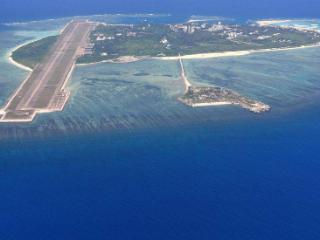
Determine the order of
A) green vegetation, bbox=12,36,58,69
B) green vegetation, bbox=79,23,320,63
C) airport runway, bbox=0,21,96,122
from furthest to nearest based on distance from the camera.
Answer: green vegetation, bbox=79,23,320,63 → green vegetation, bbox=12,36,58,69 → airport runway, bbox=0,21,96,122

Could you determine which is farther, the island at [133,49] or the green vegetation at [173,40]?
the green vegetation at [173,40]

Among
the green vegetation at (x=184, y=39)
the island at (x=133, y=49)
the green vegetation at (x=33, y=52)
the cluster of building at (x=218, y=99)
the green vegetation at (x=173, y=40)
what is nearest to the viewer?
the cluster of building at (x=218, y=99)

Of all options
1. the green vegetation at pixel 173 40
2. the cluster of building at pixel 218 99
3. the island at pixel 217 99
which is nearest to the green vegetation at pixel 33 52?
the green vegetation at pixel 173 40

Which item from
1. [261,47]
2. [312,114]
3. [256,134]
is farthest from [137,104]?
[261,47]

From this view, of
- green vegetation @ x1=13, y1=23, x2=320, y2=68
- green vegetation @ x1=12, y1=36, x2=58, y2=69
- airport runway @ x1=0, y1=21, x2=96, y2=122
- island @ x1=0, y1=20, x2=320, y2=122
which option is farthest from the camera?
green vegetation @ x1=13, y1=23, x2=320, y2=68

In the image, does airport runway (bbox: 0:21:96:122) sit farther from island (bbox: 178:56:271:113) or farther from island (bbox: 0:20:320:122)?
island (bbox: 178:56:271:113)

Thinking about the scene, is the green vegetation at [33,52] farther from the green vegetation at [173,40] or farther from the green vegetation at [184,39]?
the green vegetation at [184,39]

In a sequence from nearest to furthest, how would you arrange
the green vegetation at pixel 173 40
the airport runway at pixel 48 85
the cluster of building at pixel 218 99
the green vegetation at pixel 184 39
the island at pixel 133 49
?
1. the airport runway at pixel 48 85
2. the cluster of building at pixel 218 99
3. the island at pixel 133 49
4. the green vegetation at pixel 173 40
5. the green vegetation at pixel 184 39

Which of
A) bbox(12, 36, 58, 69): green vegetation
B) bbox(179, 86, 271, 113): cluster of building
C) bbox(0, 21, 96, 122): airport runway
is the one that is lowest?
bbox(179, 86, 271, 113): cluster of building

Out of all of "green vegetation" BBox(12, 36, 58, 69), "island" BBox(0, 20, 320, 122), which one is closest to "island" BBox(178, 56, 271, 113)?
"island" BBox(0, 20, 320, 122)
